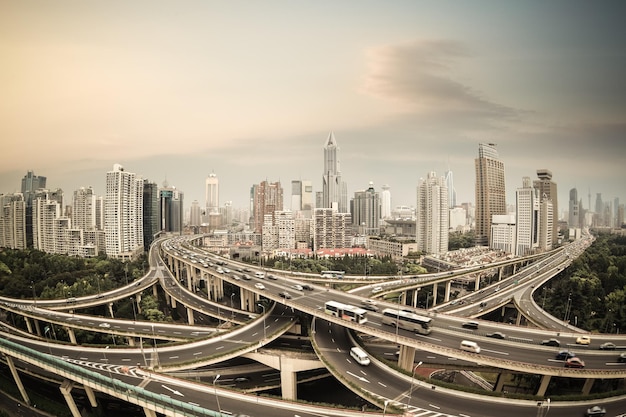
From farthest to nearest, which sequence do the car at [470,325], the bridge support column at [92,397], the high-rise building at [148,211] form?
the high-rise building at [148,211] < the car at [470,325] < the bridge support column at [92,397]

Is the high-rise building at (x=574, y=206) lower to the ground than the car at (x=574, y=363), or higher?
higher

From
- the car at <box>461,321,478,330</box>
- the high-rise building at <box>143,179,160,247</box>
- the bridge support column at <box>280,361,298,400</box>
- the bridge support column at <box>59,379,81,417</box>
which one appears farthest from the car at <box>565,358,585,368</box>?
the high-rise building at <box>143,179,160,247</box>

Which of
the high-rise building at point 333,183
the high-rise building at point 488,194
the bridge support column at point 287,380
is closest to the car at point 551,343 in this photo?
the bridge support column at point 287,380

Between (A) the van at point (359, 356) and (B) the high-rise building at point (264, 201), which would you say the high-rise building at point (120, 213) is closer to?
(B) the high-rise building at point (264, 201)

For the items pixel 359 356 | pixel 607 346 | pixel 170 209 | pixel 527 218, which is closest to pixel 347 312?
pixel 359 356

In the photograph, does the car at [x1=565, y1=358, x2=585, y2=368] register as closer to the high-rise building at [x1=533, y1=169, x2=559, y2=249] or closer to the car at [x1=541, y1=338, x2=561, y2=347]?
the car at [x1=541, y1=338, x2=561, y2=347]

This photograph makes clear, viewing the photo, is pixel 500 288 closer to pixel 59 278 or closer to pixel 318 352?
pixel 318 352

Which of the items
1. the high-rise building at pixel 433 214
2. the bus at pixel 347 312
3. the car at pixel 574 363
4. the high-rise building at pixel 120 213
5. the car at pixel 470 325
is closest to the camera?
the car at pixel 574 363
